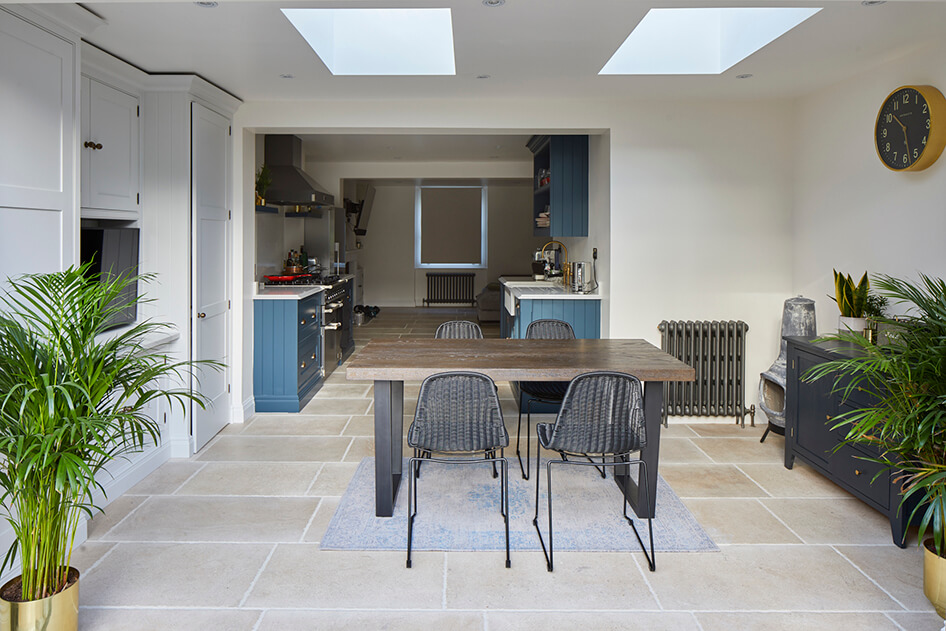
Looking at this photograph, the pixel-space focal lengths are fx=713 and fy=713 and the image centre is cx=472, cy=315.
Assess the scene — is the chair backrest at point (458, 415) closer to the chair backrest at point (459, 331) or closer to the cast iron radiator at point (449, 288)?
the chair backrest at point (459, 331)

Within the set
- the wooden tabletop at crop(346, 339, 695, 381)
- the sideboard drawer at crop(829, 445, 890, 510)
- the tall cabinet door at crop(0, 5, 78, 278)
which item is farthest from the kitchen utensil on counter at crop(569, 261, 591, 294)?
the tall cabinet door at crop(0, 5, 78, 278)

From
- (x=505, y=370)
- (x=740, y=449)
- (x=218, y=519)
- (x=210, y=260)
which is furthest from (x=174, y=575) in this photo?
(x=740, y=449)

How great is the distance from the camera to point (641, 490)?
139 inches

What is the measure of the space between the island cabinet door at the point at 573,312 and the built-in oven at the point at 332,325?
2.13m

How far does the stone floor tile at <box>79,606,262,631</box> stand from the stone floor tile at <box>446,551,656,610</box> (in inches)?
30.2

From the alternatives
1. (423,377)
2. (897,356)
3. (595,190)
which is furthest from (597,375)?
(595,190)

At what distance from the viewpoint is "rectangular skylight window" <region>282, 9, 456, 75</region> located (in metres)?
4.33

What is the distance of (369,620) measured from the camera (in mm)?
2584

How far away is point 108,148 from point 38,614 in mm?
2668

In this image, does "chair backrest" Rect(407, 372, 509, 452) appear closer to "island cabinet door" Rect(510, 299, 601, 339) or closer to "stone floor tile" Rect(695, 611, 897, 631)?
"stone floor tile" Rect(695, 611, 897, 631)

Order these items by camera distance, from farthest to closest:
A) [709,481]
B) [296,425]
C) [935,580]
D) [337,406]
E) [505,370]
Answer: [337,406] → [296,425] → [709,481] → [505,370] → [935,580]

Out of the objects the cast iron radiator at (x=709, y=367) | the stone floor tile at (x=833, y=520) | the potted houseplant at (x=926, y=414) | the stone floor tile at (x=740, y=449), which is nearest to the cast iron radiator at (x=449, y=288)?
the cast iron radiator at (x=709, y=367)

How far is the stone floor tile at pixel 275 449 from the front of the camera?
4535mm

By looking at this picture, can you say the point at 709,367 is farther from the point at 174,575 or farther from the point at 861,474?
the point at 174,575
